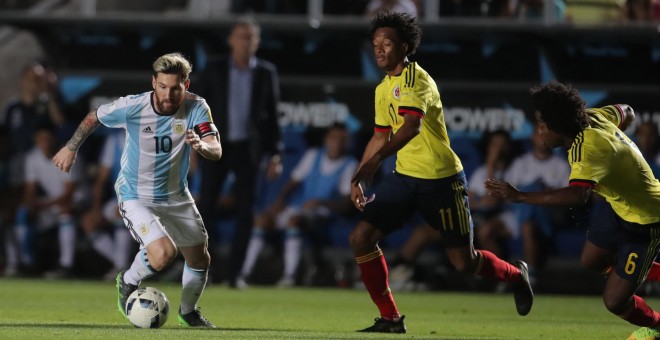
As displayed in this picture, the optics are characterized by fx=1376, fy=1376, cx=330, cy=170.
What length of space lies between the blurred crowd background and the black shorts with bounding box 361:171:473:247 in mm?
5964

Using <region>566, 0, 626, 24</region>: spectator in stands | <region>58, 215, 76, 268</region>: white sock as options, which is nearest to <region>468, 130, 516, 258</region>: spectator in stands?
<region>566, 0, 626, 24</region>: spectator in stands

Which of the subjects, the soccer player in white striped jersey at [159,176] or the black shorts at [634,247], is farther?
the soccer player in white striped jersey at [159,176]

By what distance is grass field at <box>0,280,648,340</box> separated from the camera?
30.3 feet

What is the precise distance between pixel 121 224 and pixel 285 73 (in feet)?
8.86

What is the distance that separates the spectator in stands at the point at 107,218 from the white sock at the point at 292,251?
2.00 metres

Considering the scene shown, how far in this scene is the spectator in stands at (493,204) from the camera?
1589 centimetres

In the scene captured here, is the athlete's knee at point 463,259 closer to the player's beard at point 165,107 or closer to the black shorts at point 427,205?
the black shorts at point 427,205

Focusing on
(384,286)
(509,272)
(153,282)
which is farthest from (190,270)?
(153,282)

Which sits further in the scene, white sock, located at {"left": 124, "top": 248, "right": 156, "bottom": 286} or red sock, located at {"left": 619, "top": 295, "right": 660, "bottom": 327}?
white sock, located at {"left": 124, "top": 248, "right": 156, "bottom": 286}

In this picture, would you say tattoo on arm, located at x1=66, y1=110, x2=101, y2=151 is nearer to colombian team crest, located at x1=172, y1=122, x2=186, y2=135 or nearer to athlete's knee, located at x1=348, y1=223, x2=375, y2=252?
colombian team crest, located at x1=172, y1=122, x2=186, y2=135

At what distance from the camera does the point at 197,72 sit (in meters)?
17.0

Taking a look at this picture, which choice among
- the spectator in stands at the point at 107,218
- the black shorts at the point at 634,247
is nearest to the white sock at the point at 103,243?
the spectator in stands at the point at 107,218

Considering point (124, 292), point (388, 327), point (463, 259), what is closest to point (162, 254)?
point (124, 292)

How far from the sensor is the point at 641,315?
8.78 metres
